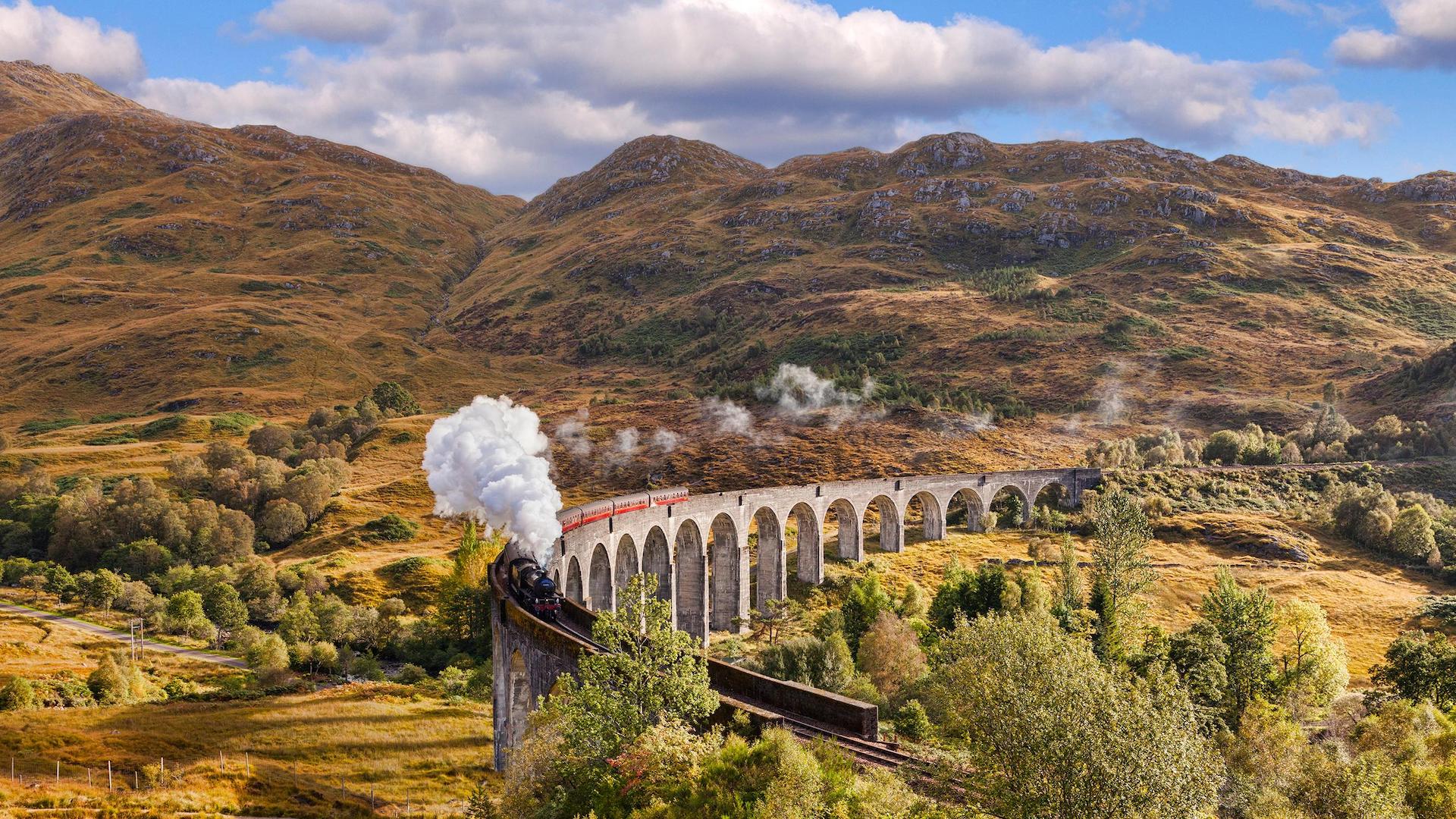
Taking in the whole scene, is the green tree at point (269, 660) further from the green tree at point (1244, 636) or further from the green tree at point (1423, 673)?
the green tree at point (1423, 673)

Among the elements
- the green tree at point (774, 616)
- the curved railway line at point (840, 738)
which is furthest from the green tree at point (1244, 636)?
the green tree at point (774, 616)

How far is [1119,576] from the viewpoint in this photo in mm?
55531

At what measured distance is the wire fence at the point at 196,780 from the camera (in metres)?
38.4

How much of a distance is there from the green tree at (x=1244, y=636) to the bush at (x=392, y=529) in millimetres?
72620

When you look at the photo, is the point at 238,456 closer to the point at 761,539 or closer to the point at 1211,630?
the point at 761,539

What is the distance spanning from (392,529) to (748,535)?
40.2 m

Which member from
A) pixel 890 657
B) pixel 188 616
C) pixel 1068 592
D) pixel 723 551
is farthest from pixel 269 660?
pixel 1068 592

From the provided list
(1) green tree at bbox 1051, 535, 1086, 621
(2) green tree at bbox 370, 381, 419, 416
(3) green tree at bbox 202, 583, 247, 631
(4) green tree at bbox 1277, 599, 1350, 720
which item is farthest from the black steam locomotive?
(2) green tree at bbox 370, 381, 419, 416

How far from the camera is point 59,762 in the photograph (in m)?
41.0

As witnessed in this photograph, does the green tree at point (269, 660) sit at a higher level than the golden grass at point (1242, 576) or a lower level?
lower

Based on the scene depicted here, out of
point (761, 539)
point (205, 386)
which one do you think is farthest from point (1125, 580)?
point (205, 386)

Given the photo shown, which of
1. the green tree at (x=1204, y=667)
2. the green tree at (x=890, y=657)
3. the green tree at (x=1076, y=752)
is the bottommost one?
the green tree at (x=890, y=657)

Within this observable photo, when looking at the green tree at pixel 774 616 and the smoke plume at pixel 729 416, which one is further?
the smoke plume at pixel 729 416

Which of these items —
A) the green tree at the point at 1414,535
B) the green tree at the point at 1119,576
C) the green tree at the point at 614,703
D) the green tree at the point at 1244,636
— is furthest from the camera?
the green tree at the point at 1414,535
